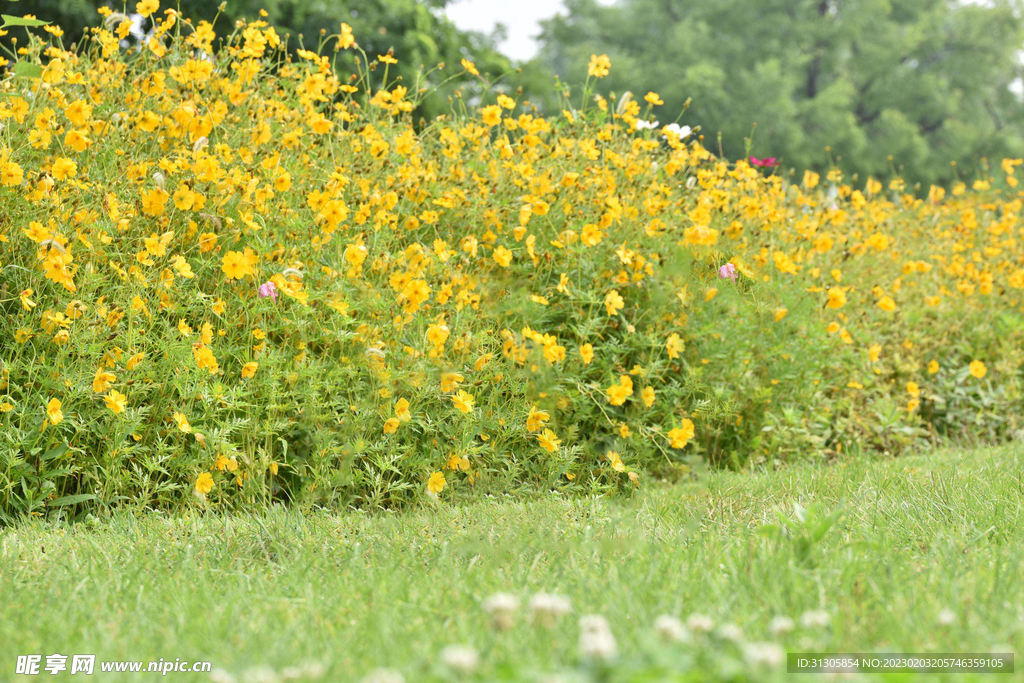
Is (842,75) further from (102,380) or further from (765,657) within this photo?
(765,657)

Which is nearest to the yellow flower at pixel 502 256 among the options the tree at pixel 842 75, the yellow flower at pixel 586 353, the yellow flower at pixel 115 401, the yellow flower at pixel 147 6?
the yellow flower at pixel 586 353

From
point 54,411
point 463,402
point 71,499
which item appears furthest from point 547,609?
point 71,499

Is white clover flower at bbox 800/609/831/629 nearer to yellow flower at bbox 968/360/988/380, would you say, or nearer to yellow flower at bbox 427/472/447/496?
yellow flower at bbox 427/472/447/496

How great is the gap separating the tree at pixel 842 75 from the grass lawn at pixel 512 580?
18.1 metres

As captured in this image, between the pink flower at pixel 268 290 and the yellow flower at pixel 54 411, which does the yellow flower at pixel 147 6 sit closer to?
the pink flower at pixel 268 290

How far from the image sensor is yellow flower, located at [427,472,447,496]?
2943mm

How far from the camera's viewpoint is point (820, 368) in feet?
14.2

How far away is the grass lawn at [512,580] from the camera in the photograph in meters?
1.47

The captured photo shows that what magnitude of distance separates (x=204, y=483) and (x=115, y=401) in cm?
38

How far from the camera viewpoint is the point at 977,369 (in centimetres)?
485

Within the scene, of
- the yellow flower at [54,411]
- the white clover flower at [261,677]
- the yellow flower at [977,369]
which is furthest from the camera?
the yellow flower at [977,369]

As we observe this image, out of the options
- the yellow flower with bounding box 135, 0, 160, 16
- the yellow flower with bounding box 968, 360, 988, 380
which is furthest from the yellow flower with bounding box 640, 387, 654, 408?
the yellow flower with bounding box 135, 0, 160, 16

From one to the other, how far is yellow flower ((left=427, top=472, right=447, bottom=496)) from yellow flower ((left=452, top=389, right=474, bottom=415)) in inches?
9.2

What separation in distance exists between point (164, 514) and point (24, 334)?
74 centimetres
